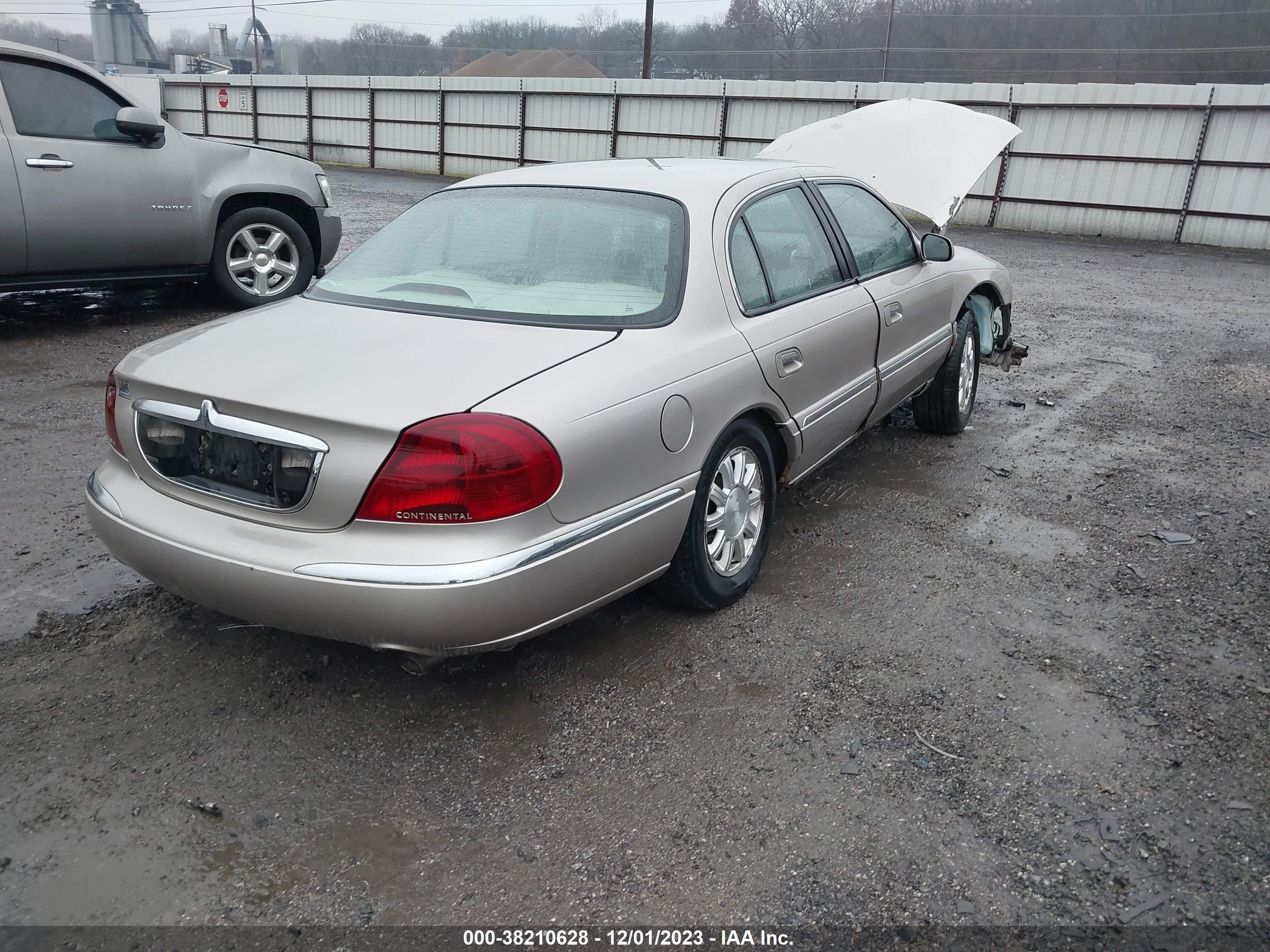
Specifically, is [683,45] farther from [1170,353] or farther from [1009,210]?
[1170,353]

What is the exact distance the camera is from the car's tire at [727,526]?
3291mm

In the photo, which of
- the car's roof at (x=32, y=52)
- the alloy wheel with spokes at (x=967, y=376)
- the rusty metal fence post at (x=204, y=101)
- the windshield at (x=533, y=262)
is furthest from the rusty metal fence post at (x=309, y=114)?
the windshield at (x=533, y=262)

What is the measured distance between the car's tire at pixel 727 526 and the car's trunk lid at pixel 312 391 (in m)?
0.65

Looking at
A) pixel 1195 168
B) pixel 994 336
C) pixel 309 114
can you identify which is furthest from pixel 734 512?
pixel 309 114

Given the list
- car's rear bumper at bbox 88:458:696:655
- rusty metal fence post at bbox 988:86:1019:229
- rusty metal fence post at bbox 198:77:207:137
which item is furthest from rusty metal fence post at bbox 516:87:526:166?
car's rear bumper at bbox 88:458:696:655

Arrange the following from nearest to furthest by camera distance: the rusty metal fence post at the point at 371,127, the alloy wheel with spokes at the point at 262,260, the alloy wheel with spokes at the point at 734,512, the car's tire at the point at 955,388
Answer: the alloy wheel with spokes at the point at 734,512
the car's tire at the point at 955,388
the alloy wheel with spokes at the point at 262,260
the rusty metal fence post at the point at 371,127

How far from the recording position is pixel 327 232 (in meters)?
8.35

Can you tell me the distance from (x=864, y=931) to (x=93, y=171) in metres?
6.96

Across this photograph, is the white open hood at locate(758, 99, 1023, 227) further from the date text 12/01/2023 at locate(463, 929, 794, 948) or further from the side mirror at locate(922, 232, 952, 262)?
the date text 12/01/2023 at locate(463, 929, 794, 948)

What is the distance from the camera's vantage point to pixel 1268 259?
15188 mm

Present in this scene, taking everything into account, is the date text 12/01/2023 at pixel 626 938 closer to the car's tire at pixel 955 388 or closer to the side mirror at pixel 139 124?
the car's tire at pixel 955 388

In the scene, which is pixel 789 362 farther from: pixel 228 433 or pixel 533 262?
pixel 228 433

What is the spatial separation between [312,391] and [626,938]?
1.59m

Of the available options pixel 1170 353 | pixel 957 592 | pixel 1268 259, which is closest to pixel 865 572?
pixel 957 592
